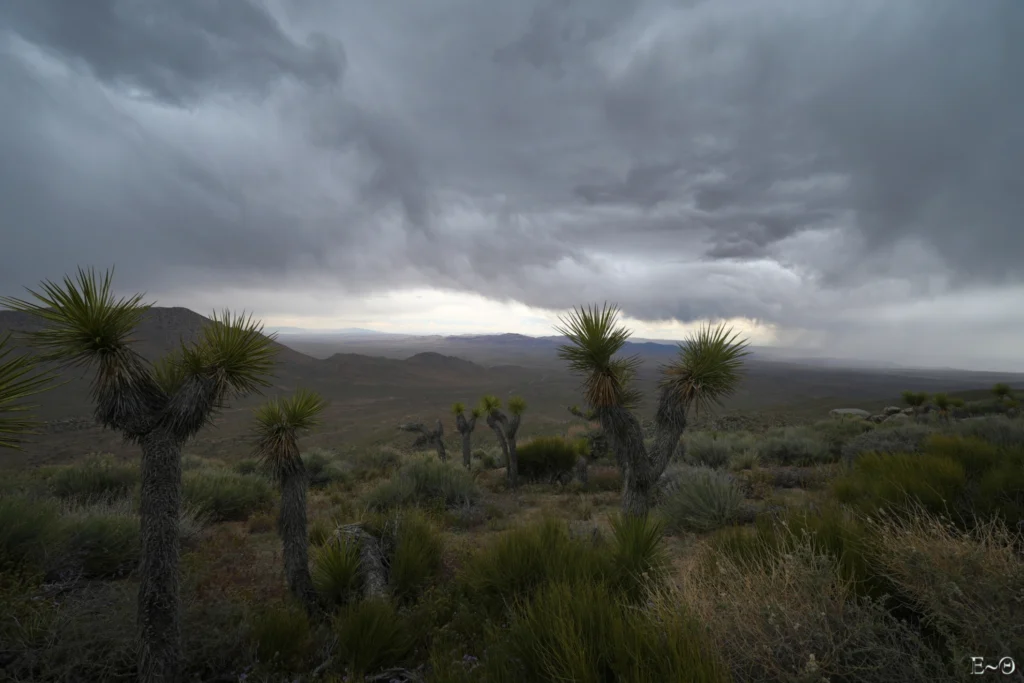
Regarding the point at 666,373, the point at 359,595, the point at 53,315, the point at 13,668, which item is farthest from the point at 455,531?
the point at 53,315

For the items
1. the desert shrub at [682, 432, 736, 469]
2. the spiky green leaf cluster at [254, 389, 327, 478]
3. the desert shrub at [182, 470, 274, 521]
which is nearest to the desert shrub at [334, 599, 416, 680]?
the spiky green leaf cluster at [254, 389, 327, 478]

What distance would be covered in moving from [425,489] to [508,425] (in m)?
4.01

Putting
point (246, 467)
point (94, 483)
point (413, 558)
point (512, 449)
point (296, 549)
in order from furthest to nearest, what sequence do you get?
point (246, 467) → point (512, 449) → point (94, 483) → point (413, 558) → point (296, 549)

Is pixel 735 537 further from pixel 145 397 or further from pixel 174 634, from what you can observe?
pixel 145 397

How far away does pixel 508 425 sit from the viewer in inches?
598

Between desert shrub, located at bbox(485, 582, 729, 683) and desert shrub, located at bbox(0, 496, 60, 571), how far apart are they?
6.89 meters

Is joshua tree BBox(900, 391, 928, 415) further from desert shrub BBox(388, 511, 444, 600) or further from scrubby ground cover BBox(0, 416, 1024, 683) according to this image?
desert shrub BBox(388, 511, 444, 600)

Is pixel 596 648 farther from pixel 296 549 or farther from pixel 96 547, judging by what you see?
pixel 96 547

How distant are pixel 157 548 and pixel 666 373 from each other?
7.48 m

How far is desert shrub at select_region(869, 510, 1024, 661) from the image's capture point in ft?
9.26

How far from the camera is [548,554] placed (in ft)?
17.4

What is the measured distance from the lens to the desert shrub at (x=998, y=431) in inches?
439

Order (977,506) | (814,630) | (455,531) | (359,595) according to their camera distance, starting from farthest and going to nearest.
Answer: (455,531) → (977,506) → (359,595) → (814,630)

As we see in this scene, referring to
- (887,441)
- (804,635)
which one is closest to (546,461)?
(887,441)
